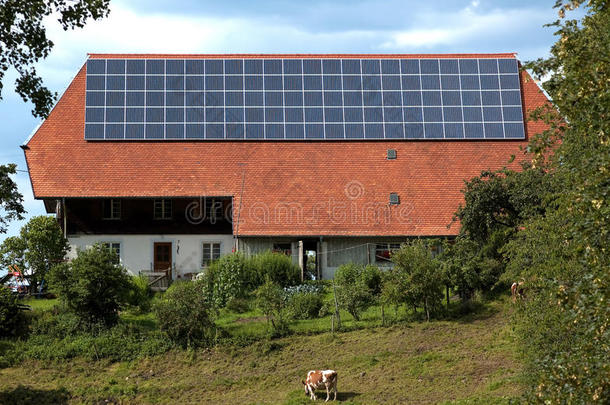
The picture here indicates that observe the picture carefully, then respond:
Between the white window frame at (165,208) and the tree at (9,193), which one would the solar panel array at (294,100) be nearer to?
the white window frame at (165,208)

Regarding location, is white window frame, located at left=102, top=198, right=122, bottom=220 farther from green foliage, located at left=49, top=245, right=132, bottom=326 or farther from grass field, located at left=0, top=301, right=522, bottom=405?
grass field, located at left=0, top=301, right=522, bottom=405

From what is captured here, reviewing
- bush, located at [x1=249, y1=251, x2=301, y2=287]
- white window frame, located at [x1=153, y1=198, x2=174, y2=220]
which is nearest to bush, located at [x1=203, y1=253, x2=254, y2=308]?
bush, located at [x1=249, y1=251, x2=301, y2=287]

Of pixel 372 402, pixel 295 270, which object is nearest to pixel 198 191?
pixel 295 270

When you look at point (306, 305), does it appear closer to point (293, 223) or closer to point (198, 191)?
point (293, 223)

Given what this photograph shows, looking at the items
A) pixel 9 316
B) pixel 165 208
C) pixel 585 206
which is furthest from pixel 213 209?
pixel 585 206

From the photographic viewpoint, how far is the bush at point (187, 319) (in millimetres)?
26500

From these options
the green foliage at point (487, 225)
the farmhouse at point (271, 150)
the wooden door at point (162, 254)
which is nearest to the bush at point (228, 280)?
the farmhouse at point (271, 150)

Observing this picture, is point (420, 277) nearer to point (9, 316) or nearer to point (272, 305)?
point (272, 305)

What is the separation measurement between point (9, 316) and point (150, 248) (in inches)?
346

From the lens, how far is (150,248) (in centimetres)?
3606

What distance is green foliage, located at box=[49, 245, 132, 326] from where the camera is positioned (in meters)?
27.9

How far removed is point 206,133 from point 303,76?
579 centimetres

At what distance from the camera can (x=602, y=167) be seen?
34.0ft

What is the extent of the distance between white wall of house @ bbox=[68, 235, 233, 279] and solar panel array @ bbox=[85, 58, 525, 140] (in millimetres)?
5700
